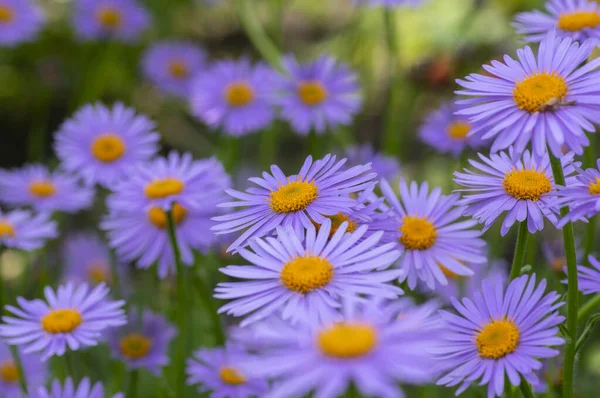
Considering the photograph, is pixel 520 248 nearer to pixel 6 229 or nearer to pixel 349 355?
pixel 349 355

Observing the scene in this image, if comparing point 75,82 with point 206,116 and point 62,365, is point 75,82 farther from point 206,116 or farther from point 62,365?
point 62,365

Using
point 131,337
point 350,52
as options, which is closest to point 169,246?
point 131,337

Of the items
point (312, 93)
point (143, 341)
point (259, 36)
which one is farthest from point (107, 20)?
point (143, 341)

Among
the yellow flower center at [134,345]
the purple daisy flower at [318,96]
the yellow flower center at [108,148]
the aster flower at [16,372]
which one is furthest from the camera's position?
the purple daisy flower at [318,96]

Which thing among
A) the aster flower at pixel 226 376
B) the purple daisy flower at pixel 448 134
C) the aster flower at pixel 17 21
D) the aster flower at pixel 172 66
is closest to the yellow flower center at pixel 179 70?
the aster flower at pixel 172 66

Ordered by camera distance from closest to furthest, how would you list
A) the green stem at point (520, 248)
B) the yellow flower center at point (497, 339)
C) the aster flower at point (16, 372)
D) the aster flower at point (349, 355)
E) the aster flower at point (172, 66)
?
1. the aster flower at point (349, 355)
2. the yellow flower center at point (497, 339)
3. the green stem at point (520, 248)
4. the aster flower at point (16, 372)
5. the aster flower at point (172, 66)

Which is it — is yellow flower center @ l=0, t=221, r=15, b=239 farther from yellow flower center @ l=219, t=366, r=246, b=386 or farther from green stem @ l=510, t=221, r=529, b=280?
green stem @ l=510, t=221, r=529, b=280

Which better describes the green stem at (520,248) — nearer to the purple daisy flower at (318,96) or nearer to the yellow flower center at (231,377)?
the yellow flower center at (231,377)
